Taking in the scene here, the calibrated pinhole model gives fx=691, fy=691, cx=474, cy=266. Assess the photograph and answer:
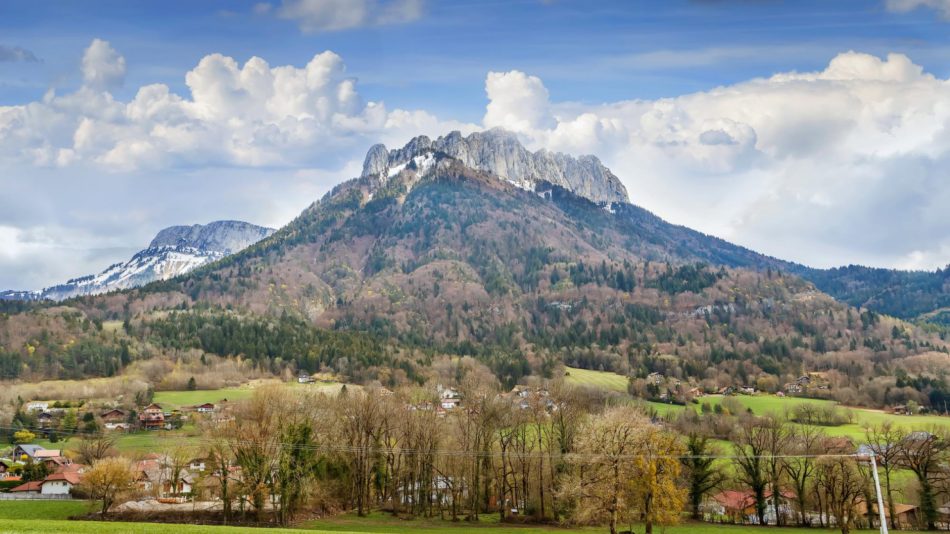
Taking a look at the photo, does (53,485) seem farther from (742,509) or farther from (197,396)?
(742,509)

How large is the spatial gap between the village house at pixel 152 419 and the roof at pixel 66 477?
42071 mm

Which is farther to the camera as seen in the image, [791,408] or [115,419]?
[791,408]

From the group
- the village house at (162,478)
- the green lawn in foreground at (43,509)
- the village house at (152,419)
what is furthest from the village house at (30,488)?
the village house at (152,419)

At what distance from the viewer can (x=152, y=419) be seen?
132 m

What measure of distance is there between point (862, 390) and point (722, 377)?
120 feet

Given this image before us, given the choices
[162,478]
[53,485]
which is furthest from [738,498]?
[53,485]

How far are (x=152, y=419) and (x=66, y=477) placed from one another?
47.6 metres

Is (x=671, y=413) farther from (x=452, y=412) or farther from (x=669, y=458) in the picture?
(x=669, y=458)

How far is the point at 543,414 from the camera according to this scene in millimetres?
83250

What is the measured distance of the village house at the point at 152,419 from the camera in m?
130

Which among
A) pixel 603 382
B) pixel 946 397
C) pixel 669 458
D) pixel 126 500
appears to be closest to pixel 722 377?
pixel 603 382

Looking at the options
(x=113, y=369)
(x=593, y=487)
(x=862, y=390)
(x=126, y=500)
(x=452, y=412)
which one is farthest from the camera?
(x=113, y=369)

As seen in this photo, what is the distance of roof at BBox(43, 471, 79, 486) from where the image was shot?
280ft

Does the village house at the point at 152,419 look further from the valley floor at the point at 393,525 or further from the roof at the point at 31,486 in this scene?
the valley floor at the point at 393,525
